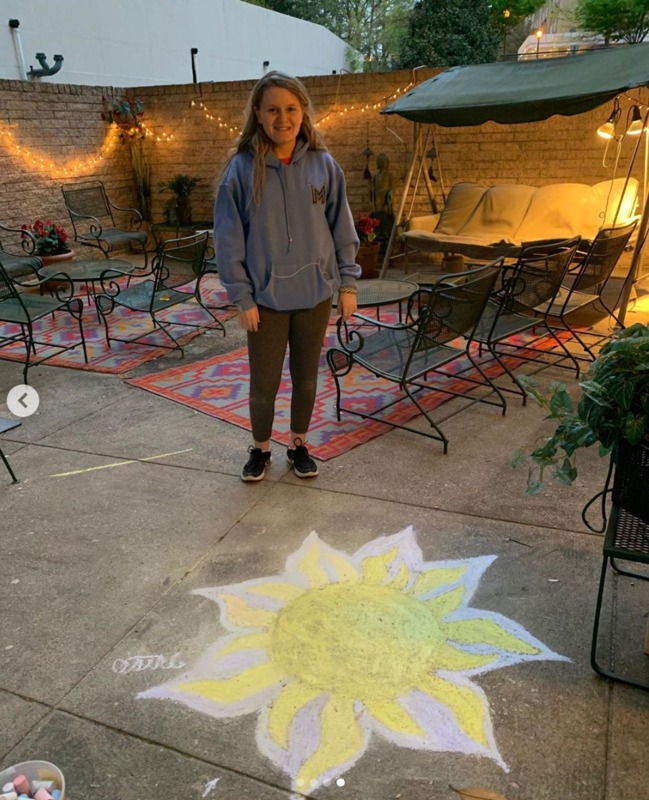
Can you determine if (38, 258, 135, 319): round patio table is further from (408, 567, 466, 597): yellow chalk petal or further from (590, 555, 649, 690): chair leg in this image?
(590, 555, 649, 690): chair leg

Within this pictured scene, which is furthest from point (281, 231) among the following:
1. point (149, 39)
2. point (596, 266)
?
point (149, 39)

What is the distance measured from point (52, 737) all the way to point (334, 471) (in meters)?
1.56

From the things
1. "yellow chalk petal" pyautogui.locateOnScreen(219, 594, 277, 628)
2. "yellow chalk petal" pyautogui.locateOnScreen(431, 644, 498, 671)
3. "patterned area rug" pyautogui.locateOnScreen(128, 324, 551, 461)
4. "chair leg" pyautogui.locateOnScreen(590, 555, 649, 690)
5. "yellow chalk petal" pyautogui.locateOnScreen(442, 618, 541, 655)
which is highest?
"chair leg" pyautogui.locateOnScreen(590, 555, 649, 690)

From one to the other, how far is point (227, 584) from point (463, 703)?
866 mm

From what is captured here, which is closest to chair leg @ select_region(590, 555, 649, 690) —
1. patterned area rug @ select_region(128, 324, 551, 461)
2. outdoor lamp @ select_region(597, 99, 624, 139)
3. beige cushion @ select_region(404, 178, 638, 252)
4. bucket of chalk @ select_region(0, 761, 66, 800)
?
bucket of chalk @ select_region(0, 761, 66, 800)

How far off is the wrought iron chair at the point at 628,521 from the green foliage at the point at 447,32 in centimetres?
1284

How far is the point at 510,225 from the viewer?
605cm

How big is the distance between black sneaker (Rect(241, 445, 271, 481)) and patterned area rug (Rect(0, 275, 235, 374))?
179 centimetres

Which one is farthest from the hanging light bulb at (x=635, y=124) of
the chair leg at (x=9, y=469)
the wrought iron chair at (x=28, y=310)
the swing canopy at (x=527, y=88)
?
the chair leg at (x=9, y=469)

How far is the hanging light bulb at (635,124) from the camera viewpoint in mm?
4781

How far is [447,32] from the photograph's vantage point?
488 inches

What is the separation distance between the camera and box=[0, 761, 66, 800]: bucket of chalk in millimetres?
1327

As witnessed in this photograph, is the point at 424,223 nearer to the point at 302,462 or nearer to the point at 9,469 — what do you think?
the point at 302,462

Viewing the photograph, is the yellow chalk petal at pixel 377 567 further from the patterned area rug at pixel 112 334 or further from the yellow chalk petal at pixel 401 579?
the patterned area rug at pixel 112 334
